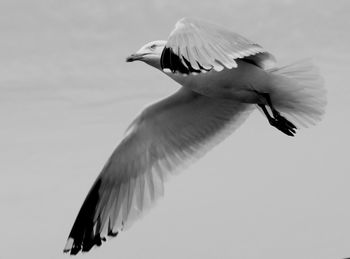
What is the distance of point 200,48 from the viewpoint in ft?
10.7

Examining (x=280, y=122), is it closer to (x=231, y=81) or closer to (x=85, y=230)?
(x=231, y=81)

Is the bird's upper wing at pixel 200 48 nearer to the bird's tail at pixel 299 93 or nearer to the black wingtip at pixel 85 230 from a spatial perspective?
the bird's tail at pixel 299 93

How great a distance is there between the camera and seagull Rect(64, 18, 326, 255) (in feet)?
14.3

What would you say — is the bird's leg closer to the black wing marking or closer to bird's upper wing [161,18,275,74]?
bird's upper wing [161,18,275,74]

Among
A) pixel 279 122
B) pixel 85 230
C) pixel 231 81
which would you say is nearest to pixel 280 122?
pixel 279 122

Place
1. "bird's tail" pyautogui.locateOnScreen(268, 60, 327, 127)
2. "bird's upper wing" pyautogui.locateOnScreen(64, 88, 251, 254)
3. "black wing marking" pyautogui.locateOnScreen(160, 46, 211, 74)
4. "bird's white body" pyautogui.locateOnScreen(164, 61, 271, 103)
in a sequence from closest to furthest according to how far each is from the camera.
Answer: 1. "black wing marking" pyautogui.locateOnScreen(160, 46, 211, 74)
2. "bird's white body" pyautogui.locateOnScreen(164, 61, 271, 103)
3. "bird's tail" pyautogui.locateOnScreen(268, 60, 327, 127)
4. "bird's upper wing" pyautogui.locateOnScreen(64, 88, 251, 254)

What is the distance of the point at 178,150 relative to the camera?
16.2 ft

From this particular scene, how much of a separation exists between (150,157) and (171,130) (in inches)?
7.6

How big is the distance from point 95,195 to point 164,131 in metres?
0.53

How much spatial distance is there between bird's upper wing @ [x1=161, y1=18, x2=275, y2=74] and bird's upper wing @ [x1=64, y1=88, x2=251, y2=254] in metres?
1.29

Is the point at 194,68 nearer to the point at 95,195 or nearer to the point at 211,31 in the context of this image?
the point at 211,31

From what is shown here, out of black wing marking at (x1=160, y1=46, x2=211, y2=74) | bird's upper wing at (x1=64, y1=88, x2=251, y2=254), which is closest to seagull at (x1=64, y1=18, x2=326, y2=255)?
bird's upper wing at (x1=64, y1=88, x2=251, y2=254)

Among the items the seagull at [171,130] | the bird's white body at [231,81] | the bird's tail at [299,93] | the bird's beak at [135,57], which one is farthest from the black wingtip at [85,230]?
the bird's tail at [299,93]

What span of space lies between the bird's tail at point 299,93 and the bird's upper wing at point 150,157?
0.49 m
